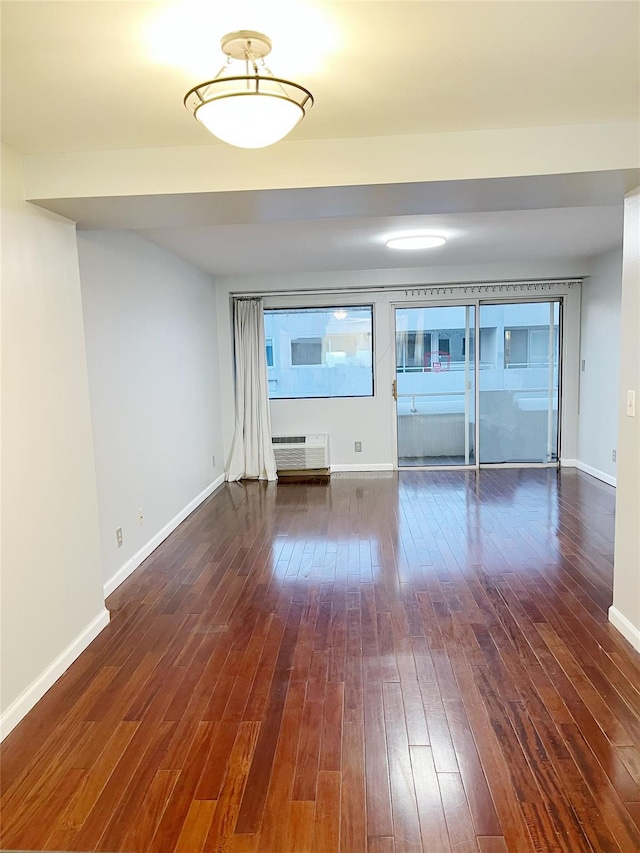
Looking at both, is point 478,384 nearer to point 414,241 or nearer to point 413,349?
point 413,349

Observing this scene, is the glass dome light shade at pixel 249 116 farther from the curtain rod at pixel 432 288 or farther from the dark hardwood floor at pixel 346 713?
the curtain rod at pixel 432 288

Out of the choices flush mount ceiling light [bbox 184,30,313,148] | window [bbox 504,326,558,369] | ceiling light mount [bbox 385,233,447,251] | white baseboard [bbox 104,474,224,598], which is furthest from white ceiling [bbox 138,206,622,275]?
white baseboard [bbox 104,474,224,598]

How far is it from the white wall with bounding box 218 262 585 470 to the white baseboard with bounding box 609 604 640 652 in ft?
13.8

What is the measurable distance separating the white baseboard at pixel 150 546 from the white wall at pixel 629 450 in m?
3.01

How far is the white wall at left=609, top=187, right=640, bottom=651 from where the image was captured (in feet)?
8.39

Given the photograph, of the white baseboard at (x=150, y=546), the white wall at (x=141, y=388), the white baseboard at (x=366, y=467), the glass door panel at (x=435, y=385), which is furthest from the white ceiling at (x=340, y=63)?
the white baseboard at (x=366, y=467)

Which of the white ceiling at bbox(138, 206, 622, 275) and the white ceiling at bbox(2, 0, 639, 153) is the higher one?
the white ceiling at bbox(138, 206, 622, 275)

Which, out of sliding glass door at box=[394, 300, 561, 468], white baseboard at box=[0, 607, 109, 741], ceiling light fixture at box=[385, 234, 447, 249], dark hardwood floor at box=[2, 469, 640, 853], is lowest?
dark hardwood floor at box=[2, 469, 640, 853]

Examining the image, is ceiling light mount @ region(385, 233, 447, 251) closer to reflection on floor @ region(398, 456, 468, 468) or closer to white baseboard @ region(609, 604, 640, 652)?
reflection on floor @ region(398, 456, 468, 468)

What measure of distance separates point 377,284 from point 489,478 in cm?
270

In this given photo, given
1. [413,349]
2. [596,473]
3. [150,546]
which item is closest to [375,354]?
[413,349]

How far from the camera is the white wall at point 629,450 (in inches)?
101

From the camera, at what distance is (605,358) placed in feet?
19.4

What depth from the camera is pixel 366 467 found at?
703cm
